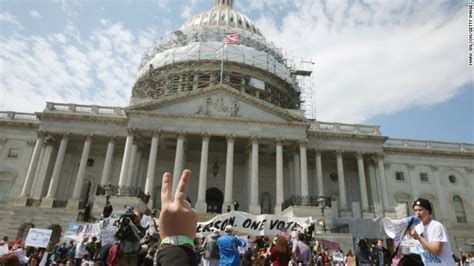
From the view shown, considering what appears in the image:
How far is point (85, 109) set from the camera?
42438mm

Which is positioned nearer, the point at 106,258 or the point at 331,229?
the point at 106,258

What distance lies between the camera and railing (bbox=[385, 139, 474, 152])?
157 feet

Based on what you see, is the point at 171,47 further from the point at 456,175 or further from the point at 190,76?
the point at 456,175

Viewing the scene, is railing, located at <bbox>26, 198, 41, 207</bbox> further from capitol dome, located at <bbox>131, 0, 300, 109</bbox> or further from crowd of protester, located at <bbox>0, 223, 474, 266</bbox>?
capitol dome, located at <bbox>131, 0, 300, 109</bbox>

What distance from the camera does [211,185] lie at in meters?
43.9

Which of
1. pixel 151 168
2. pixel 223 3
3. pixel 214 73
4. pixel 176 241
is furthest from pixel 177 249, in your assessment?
pixel 223 3

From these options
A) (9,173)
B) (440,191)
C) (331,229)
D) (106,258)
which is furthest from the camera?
(440,191)

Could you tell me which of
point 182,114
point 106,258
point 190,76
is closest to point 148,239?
point 106,258

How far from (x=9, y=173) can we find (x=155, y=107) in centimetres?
1851

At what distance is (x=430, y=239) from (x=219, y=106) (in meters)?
35.1

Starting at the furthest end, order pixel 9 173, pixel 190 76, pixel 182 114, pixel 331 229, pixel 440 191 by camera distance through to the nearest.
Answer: pixel 190 76 → pixel 440 191 → pixel 9 173 → pixel 182 114 → pixel 331 229

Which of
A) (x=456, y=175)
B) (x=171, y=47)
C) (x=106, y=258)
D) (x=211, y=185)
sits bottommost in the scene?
(x=106, y=258)

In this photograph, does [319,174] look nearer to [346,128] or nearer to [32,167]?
[346,128]

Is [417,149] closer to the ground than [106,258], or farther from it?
farther from it
